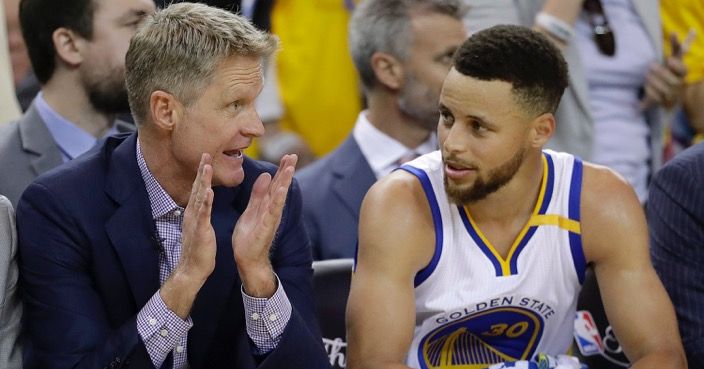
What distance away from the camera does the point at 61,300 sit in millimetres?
3230

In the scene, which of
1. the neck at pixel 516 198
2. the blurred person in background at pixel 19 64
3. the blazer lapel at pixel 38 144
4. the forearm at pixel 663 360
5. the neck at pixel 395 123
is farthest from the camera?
the blurred person in background at pixel 19 64

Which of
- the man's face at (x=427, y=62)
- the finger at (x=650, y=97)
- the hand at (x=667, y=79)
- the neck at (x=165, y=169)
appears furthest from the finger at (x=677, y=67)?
the neck at (x=165, y=169)

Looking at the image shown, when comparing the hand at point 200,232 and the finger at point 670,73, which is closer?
the hand at point 200,232

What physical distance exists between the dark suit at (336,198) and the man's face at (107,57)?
732 mm

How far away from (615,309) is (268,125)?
9.11ft

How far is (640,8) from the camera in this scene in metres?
5.43

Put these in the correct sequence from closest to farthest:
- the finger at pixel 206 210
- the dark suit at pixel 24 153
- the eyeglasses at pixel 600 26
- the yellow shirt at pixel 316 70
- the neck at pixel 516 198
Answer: the finger at pixel 206 210, the neck at pixel 516 198, the dark suit at pixel 24 153, the eyeglasses at pixel 600 26, the yellow shirt at pixel 316 70

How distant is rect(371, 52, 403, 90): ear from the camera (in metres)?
5.20

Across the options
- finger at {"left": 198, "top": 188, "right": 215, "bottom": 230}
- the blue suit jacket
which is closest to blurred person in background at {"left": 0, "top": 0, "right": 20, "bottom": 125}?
the blue suit jacket

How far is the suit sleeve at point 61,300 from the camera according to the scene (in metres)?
3.18

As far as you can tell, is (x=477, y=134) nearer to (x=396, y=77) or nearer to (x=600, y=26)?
(x=396, y=77)

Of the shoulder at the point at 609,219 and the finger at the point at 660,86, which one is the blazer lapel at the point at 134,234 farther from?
the finger at the point at 660,86

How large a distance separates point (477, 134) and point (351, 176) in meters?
1.16

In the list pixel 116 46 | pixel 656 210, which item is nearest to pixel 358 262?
pixel 656 210
